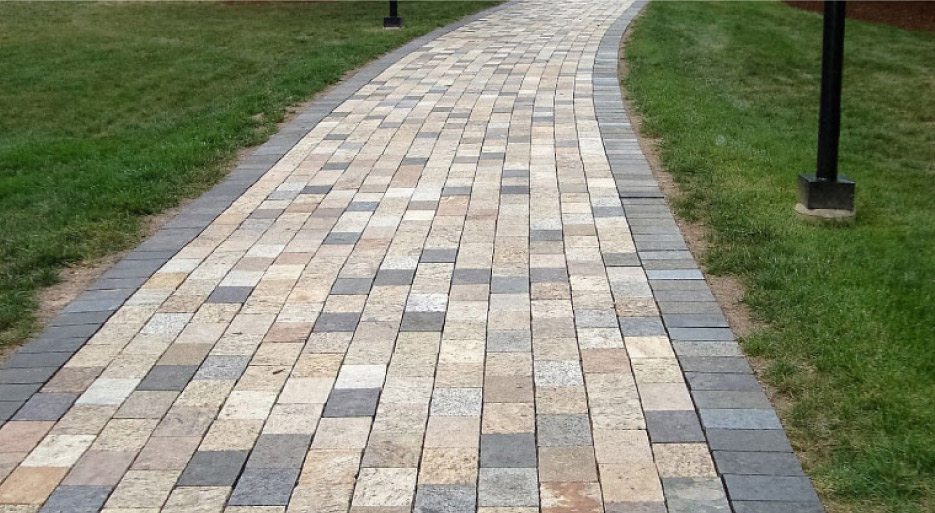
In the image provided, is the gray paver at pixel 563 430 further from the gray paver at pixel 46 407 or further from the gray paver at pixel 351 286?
the gray paver at pixel 46 407

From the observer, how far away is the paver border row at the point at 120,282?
4320mm

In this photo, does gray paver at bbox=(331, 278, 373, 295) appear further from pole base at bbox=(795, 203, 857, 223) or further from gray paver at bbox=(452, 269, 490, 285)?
pole base at bbox=(795, 203, 857, 223)

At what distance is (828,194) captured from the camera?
6.29m

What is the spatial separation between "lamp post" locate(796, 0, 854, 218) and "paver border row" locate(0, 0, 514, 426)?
12.5 ft

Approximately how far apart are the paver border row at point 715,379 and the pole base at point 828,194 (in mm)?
874

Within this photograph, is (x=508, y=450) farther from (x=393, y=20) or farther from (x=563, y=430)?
(x=393, y=20)

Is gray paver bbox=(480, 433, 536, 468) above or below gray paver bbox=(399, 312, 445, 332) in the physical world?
below

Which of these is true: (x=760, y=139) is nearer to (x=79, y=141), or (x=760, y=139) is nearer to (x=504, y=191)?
(x=504, y=191)

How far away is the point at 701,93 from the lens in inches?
435

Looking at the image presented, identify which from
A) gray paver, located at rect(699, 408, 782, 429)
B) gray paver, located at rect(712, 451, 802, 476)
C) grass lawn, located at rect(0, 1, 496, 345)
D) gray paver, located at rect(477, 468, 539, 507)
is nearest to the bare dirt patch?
gray paver, located at rect(699, 408, 782, 429)

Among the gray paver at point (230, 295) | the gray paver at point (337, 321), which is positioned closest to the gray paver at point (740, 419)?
the gray paver at point (337, 321)

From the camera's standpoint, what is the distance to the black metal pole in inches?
241

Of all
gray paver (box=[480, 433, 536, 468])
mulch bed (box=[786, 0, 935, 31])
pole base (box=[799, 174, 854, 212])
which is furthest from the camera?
mulch bed (box=[786, 0, 935, 31])

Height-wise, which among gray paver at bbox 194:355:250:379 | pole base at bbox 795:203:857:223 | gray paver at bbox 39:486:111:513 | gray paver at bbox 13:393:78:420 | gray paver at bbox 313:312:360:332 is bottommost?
gray paver at bbox 39:486:111:513
